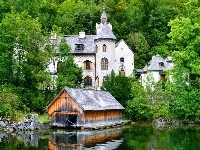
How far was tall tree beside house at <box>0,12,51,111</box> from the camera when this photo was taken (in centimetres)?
6166

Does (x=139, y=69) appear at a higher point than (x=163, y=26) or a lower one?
lower

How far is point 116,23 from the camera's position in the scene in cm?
9550

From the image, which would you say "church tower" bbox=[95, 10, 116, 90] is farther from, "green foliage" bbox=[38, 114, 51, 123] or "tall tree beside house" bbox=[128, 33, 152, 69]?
"green foliage" bbox=[38, 114, 51, 123]

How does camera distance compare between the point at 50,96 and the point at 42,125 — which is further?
the point at 50,96

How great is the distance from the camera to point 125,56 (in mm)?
78312

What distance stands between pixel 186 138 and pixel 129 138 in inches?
218

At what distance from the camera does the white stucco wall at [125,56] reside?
77.9 meters

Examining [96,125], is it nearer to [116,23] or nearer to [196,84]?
[196,84]

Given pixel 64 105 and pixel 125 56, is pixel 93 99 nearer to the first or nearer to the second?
pixel 64 105

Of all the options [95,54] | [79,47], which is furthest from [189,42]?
[79,47]

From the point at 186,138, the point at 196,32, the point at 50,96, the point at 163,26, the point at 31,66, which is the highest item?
the point at 163,26

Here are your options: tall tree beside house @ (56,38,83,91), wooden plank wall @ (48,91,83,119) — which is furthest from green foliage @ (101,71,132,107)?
wooden plank wall @ (48,91,83,119)

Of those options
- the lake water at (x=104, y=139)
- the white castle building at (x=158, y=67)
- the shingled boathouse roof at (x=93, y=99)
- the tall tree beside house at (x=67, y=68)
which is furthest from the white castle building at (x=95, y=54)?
the lake water at (x=104, y=139)

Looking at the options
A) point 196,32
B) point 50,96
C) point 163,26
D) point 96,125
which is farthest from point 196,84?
point 163,26
